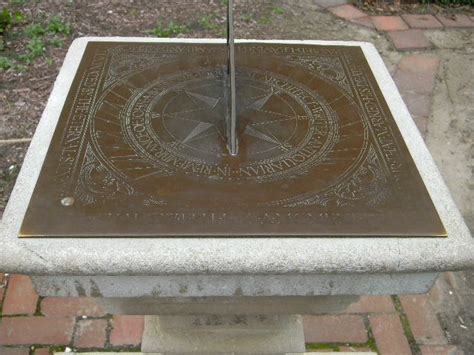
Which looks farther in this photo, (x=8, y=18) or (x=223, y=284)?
(x=8, y=18)

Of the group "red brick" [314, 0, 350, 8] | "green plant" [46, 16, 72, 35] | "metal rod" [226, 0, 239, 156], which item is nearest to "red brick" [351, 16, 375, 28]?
"red brick" [314, 0, 350, 8]

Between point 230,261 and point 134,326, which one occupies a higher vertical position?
point 230,261

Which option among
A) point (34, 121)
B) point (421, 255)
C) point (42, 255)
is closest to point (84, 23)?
point (34, 121)

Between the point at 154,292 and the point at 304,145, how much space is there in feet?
1.61

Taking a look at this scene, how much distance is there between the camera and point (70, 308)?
1.76 metres

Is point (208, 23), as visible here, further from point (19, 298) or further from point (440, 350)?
point (440, 350)

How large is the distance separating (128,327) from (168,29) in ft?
6.12

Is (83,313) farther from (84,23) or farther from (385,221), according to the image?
(84,23)

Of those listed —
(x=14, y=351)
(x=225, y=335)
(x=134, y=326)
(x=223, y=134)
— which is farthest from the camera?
A: (x=134, y=326)

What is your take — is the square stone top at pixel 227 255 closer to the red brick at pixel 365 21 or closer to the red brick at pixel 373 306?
the red brick at pixel 373 306

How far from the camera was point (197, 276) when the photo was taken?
41.4 inches

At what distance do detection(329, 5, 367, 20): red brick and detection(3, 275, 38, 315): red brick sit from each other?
2504 millimetres

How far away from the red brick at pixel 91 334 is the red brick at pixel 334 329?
68 centimetres

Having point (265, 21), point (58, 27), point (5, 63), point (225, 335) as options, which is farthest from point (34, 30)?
point (225, 335)
